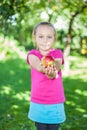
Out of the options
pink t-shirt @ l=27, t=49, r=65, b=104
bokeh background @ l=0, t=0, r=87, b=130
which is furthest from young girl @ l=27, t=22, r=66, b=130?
bokeh background @ l=0, t=0, r=87, b=130

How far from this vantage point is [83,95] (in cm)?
940

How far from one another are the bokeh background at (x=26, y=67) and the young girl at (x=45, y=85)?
2.05 metres

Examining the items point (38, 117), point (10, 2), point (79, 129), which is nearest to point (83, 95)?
point (79, 129)

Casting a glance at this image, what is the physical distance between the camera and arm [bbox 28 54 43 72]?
388cm

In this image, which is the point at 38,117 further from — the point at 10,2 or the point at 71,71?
the point at 71,71

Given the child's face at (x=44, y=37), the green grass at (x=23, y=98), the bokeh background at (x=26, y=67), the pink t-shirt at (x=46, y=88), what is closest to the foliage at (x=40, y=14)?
the bokeh background at (x=26, y=67)

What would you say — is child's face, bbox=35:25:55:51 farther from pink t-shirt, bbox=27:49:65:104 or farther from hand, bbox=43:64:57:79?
hand, bbox=43:64:57:79

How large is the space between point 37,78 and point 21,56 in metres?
13.7

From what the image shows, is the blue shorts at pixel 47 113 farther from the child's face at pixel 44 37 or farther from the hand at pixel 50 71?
the child's face at pixel 44 37

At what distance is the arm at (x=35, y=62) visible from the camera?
3.88 metres

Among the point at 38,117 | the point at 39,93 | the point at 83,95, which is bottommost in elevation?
the point at 83,95

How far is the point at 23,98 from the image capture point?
867 cm

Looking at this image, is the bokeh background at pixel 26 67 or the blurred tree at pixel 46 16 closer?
the blurred tree at pixel 46 16

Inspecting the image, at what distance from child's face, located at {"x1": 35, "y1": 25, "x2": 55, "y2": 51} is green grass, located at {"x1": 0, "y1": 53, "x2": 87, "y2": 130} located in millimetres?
2342
